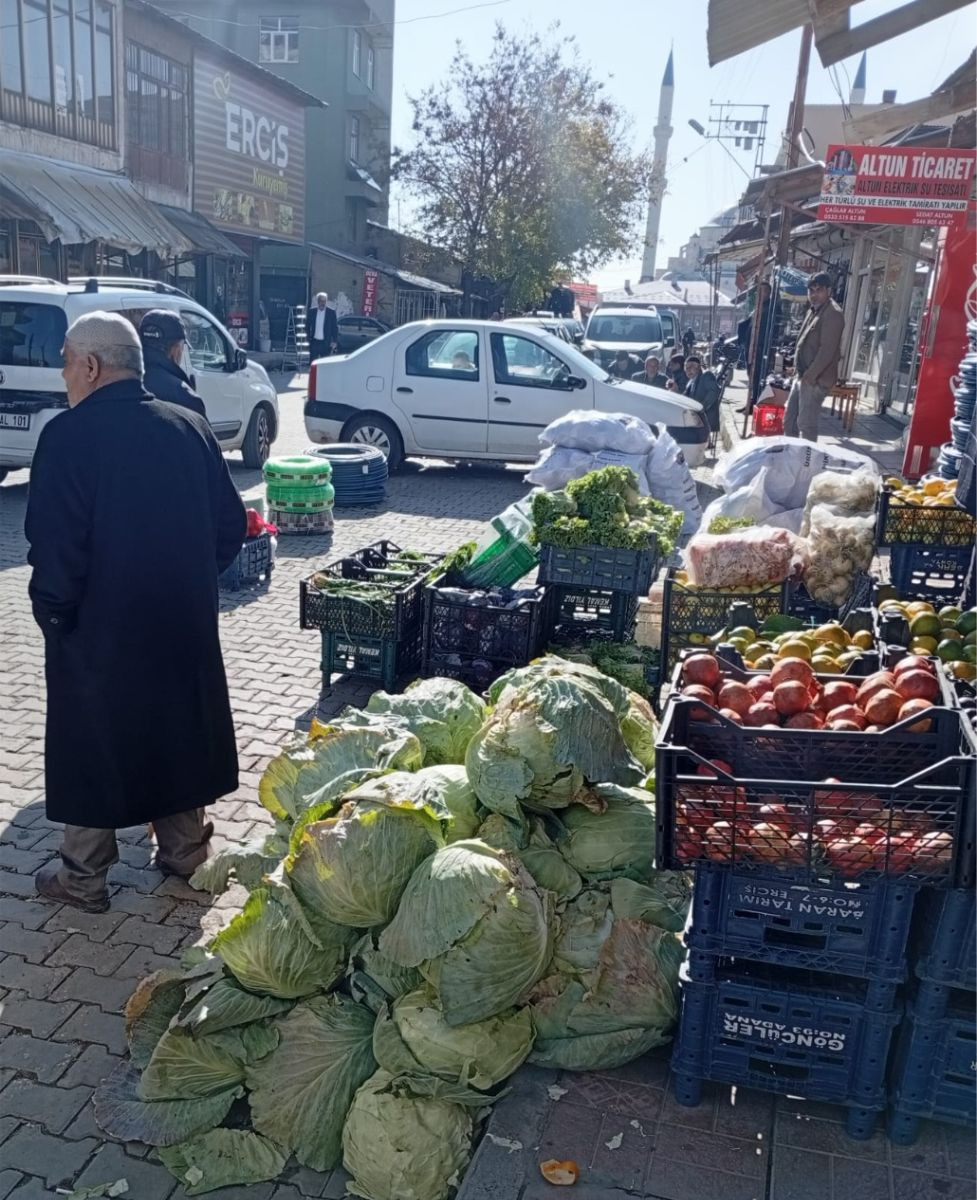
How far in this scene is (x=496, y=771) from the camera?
3154 millimetres

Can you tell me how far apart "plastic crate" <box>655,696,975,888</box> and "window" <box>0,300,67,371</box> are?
890 centimetres

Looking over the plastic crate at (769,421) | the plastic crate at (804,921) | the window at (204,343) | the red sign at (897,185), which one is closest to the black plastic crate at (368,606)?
the plastic crate at (804,921)

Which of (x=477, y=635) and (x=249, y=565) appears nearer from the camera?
(x=477, y=635)

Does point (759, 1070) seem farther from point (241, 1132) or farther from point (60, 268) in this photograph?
point (60, 268)

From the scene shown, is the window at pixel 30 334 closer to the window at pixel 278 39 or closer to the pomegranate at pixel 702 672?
the pomegranate at pixel 702 672

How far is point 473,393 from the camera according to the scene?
12.1 m

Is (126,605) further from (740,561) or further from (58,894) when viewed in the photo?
(740,561)

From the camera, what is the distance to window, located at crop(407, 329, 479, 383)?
12.1 meters

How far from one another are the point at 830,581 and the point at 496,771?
3.07m

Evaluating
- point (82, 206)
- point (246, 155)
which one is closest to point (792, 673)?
point (82, 206)

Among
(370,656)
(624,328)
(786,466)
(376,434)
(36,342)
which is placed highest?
(624,328)

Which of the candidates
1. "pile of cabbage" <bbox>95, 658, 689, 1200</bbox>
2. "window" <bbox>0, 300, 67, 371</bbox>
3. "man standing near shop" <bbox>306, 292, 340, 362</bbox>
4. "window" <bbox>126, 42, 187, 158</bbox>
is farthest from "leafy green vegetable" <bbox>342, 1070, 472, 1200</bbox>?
"window" <bbox>126, 42, 187, 158</bbox>

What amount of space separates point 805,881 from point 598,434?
696 centimetres

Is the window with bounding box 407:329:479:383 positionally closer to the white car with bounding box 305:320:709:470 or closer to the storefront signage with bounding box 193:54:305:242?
the white car with bounding box 305:320:709:470
